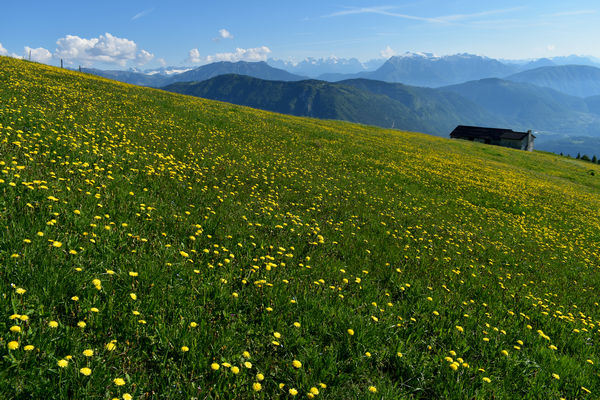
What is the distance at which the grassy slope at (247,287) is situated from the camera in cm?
322

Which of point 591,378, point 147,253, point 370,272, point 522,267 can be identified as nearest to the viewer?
point 591,378

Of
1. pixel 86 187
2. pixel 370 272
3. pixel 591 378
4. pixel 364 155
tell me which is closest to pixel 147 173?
pixel 86 187

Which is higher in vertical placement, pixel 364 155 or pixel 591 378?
pixel 364 155

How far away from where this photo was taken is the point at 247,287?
476 cm

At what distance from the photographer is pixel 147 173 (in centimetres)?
851

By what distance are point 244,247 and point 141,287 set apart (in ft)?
7.25

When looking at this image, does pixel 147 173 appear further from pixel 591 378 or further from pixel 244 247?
pixel 591 378

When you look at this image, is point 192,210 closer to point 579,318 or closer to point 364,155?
point 579,318

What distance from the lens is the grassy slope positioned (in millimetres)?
3217

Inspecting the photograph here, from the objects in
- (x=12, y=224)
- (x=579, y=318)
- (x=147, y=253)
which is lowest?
(x=579, y=318)

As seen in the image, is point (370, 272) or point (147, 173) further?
point (147, 173)

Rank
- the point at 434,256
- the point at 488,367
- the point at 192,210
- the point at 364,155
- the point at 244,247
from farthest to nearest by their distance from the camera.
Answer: the point at 364,155, the point at 434,256, the point at 192,210, the point at 244,247, the point at 488,367

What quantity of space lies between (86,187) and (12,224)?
2.13 metres

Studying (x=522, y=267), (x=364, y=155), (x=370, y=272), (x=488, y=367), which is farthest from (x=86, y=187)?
(x=364, y=155)
